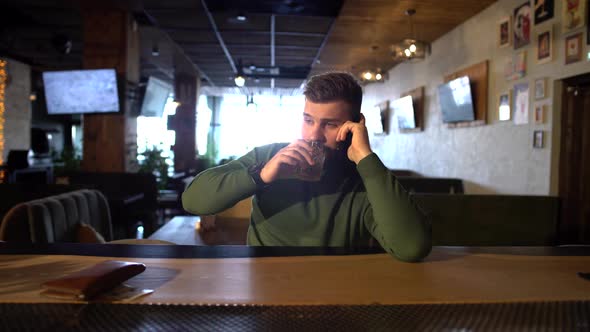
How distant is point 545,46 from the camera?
14.5ft

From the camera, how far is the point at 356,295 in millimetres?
903

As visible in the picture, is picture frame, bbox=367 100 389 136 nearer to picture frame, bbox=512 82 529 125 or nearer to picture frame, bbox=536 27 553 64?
picture frame, bbox=512 82 529 125

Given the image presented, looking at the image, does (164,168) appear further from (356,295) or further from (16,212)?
(356,295)

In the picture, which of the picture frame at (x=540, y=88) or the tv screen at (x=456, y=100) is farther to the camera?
the tv screen at (x=456, y=100)

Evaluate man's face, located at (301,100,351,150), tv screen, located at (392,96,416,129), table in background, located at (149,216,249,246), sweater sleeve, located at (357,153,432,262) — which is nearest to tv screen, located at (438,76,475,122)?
tv screen, located at (392,96,416,129)

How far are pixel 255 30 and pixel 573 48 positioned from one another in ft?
14.5

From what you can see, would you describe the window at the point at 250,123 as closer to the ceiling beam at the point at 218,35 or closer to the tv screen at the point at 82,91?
the ceiling beam at the point at 218,35

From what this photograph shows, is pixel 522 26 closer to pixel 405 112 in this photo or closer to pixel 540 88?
pixel 540 88

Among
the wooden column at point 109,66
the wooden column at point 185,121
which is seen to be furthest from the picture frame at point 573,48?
the wooden column at point 185,121

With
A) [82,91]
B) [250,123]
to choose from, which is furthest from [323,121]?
[250,123]

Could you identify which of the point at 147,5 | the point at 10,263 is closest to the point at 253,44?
the point at 147,5

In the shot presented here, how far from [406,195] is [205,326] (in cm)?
79

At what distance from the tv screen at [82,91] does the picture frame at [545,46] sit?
17.1 feet

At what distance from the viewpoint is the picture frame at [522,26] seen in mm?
4688
